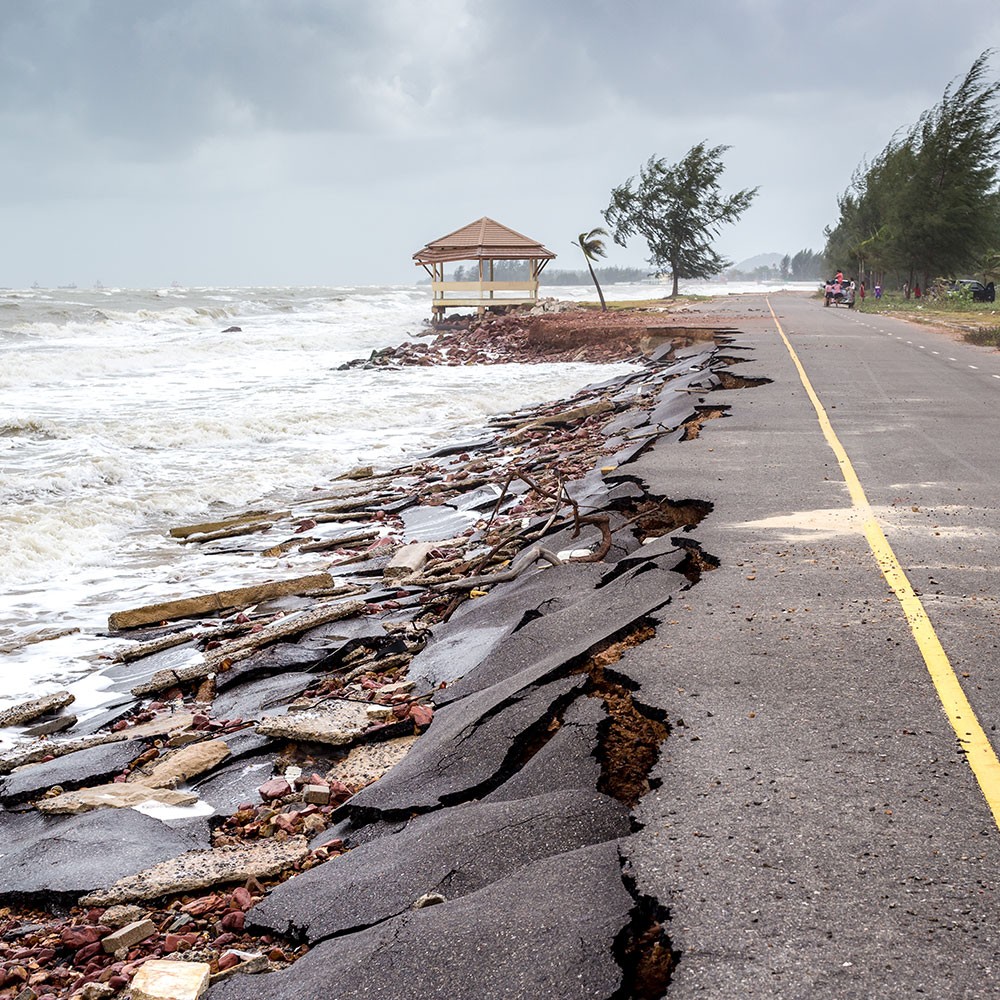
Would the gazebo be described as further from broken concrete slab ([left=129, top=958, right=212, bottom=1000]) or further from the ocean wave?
broken concrete slab ([left=129, top=958, right=212, bottom=1000])

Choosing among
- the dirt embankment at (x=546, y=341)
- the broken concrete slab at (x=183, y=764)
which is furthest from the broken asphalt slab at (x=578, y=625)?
the dirt embankment at (x=546, y=341)

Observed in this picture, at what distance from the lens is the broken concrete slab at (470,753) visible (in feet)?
15.1

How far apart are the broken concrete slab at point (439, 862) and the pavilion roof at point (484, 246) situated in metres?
50.5

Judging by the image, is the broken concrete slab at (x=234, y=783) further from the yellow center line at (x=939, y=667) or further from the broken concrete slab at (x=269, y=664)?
the yellow center line at (x=939, y=667)

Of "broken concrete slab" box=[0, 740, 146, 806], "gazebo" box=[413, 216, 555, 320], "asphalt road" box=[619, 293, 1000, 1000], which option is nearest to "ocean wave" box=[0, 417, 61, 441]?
"asphalt road" box=[619, 293, 1000, 1000]

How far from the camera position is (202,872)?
177 inches

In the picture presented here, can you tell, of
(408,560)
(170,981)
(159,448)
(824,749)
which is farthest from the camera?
(159,448)

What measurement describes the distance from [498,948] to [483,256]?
169 feet

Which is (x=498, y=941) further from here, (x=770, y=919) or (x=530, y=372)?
(x=530, y=372)

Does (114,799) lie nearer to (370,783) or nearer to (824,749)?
(370,783)

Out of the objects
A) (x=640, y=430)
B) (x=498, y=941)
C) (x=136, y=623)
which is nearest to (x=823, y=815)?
(x=498, y=941)

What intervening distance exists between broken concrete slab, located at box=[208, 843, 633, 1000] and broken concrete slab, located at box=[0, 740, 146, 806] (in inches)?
114

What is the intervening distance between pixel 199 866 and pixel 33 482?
13.1m

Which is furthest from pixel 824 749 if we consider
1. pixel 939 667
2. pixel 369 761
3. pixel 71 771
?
pixel 71 771
